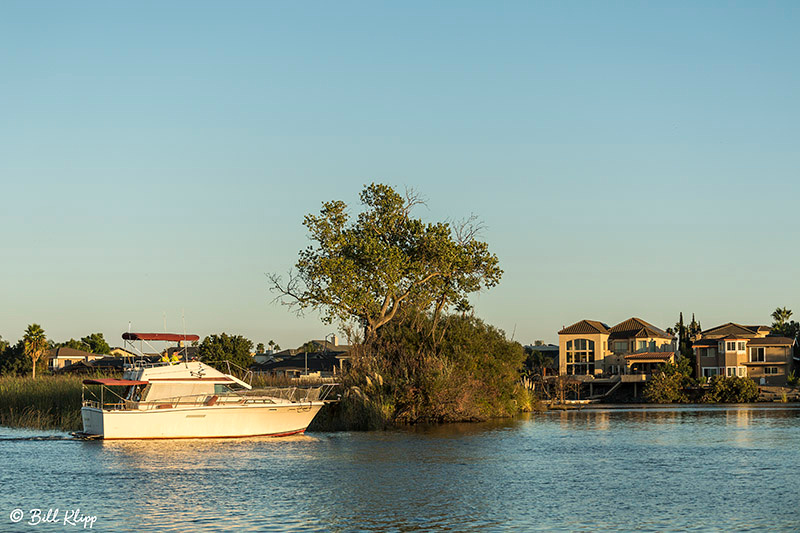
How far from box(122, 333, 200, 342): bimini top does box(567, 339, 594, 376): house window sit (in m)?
81.7

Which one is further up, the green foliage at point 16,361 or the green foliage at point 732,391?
the green foliage at point 16,361

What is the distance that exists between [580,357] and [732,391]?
29.2 m

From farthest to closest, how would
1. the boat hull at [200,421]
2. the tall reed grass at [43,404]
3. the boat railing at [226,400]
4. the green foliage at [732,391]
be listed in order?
the green foliage at [732,391], the tall reed grass at [43,404], the boat railing at [226,400], the boat hull at [200,421]

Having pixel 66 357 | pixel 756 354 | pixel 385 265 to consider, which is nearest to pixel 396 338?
pixel 385 265

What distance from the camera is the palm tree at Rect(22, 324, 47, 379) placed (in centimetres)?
10519

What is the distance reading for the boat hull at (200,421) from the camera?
130ft

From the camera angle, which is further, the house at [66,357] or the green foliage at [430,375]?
the house at [66,357]

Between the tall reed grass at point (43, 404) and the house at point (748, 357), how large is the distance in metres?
76.0

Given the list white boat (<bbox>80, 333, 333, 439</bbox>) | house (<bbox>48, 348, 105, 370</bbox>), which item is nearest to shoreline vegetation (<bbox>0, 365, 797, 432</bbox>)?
white boat (<bbox>80, 333, 333, 439</bbox>)

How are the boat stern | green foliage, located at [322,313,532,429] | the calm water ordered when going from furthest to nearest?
green foliage, located at [322,313,532,429] → the boat stern → the calm water

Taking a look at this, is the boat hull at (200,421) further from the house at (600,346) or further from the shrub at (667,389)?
the house at (600,346)

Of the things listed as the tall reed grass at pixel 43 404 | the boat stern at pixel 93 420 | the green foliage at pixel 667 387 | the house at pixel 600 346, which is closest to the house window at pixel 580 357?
the house at pixel 600 346

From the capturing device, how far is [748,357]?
106m

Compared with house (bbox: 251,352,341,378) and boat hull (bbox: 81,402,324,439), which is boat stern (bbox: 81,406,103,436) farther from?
house (bbox: 251,352,341,378)
